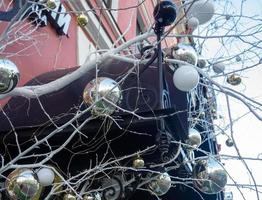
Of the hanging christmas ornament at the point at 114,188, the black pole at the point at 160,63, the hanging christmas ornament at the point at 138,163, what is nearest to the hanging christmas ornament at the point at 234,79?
the black pole at the point at 160,63

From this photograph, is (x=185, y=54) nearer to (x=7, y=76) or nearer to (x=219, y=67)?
(x=219, y=67)

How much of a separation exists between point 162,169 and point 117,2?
4.59 m

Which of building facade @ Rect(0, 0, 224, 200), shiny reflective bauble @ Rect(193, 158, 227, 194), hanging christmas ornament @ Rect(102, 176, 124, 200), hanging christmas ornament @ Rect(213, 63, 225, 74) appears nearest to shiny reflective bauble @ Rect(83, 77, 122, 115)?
building facade @ Rect(0, 0, 224, 200)

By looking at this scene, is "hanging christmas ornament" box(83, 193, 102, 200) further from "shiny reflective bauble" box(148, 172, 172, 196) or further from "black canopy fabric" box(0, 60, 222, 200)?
"shiny reflective bauble" box(148, 172, 172, 196)

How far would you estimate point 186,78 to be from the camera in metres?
3.54

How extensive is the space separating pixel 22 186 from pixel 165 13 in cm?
172

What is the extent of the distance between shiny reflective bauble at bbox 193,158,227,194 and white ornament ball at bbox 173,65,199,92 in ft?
3.34

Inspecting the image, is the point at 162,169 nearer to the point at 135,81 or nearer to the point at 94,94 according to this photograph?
the point at 135,81

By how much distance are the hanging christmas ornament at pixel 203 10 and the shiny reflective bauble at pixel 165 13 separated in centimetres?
74

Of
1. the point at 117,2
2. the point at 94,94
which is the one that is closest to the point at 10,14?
the point at 94,94

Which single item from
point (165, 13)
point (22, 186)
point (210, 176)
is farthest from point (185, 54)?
point (22, 186)

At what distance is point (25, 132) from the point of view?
418 cm

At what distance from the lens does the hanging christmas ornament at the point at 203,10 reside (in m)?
4.44

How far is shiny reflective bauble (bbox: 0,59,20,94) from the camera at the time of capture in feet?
9.84
